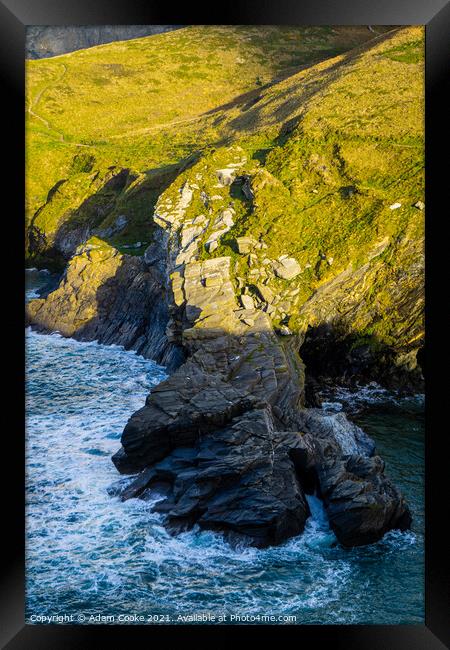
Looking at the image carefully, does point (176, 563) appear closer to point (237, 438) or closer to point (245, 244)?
point (237, 438)

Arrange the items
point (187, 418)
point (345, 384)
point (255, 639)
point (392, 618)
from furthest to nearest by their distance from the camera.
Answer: point (345, 384)
point (187, 418)
point (392, 618)
point (255, 639)

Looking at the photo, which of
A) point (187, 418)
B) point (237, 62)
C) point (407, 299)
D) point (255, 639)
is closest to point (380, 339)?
point (407, 299)

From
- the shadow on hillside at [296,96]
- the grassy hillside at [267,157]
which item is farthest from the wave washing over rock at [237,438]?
the shadow on hillside at [296,96]

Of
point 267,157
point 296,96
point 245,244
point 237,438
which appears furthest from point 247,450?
point 296,96

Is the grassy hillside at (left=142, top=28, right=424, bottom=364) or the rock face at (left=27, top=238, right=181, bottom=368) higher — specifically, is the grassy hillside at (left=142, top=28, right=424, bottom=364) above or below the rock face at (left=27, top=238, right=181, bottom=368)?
above

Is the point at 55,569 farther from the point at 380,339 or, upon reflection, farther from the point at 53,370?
the point at 380,339

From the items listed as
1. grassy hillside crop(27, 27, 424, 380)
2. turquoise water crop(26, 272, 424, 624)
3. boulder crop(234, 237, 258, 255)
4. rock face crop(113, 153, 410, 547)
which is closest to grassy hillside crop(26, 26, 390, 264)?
grassy hillside crop(27, 27, 424, 380)

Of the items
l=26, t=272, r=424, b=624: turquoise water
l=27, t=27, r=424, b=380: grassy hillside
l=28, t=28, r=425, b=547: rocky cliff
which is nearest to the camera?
l=26, t=272, r=424, b=624: turquoise water

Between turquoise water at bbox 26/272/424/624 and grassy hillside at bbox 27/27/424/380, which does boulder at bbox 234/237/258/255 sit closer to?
grassy hillside at bbox 27/27/424/380
